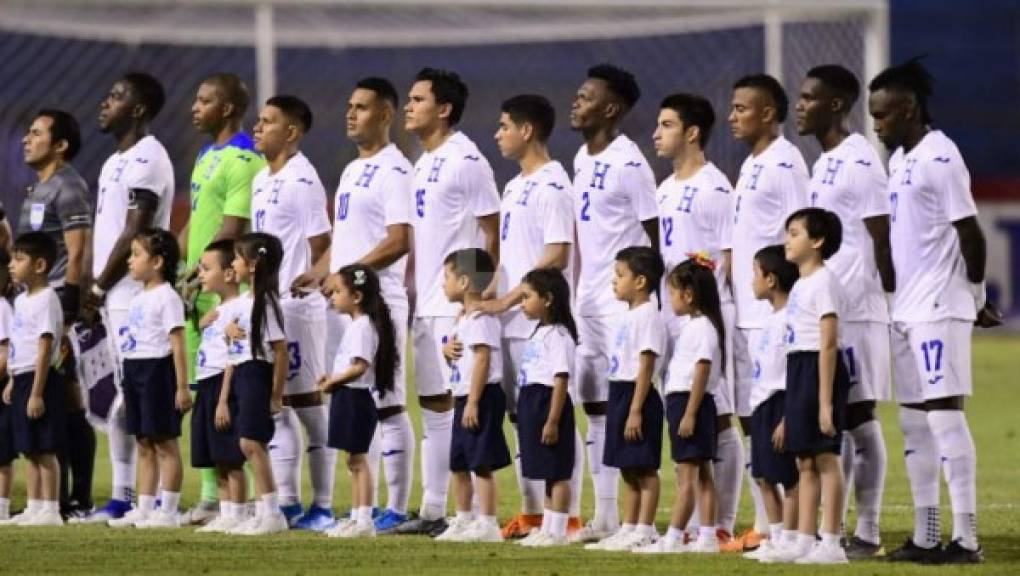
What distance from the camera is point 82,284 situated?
13.4 metres

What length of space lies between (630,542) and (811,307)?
1550 mm

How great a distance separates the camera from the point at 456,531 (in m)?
12.0

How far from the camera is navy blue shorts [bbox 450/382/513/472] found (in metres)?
11.8

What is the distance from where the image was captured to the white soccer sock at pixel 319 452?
12.9m

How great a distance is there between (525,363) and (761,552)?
1617 millimetres

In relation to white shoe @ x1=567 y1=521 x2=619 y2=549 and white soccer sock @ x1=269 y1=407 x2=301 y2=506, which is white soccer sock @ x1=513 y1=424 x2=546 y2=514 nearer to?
white shoe @ x1=567 y1=521 x2=619 y2=549

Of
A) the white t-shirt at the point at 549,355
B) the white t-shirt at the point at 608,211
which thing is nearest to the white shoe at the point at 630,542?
the white t-shirt at the point at 549,355

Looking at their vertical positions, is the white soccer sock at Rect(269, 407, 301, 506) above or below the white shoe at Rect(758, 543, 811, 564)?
above

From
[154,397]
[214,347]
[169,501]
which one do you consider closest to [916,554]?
[214,347]

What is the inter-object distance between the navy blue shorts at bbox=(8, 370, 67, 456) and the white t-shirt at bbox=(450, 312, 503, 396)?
97.7 inches

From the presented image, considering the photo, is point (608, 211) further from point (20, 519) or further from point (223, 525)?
point (20, 519)

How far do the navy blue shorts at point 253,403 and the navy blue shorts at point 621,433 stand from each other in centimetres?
187

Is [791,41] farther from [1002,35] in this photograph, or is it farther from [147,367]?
[1002,35]

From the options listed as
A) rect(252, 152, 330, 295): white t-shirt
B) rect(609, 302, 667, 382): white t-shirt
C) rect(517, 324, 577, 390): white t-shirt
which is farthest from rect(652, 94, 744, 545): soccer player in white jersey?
rect(252, 152, 330, 295): white t-shirt
